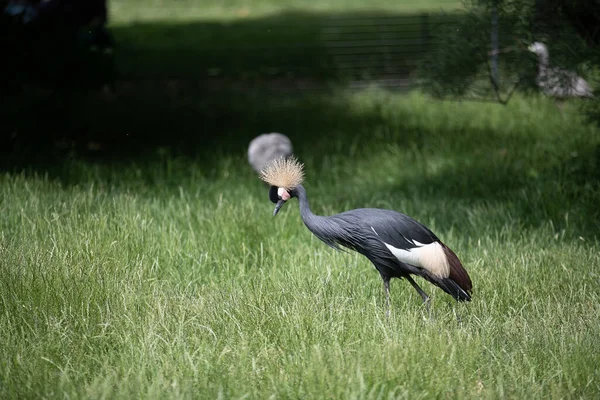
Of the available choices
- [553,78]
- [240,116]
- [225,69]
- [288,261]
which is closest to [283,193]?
[288,261]

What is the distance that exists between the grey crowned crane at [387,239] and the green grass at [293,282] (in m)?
0.23

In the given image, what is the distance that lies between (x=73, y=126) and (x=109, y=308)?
6096mm

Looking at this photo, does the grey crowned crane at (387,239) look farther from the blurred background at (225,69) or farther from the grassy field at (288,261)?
the blurred background at (225,69)

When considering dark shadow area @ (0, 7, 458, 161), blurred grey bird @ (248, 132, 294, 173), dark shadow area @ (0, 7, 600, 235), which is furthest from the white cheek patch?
dark shadow area @ (0, 7, 458, 161)

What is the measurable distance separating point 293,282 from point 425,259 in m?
0.90

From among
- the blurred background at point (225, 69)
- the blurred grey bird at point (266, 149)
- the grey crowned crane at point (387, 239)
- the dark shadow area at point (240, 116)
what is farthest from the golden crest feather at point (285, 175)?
the blurred grey bird at point (266, 149)

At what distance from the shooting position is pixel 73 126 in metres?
10.2

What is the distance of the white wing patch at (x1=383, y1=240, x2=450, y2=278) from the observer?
180 inches

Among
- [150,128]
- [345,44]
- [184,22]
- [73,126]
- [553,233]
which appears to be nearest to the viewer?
[553,233]

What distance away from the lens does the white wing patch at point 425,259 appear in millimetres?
4574

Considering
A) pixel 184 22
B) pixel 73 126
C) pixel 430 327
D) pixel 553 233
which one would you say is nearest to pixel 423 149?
pixel 553 233

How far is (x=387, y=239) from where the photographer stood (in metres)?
4.57

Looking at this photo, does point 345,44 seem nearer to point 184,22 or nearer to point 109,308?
point 184,22

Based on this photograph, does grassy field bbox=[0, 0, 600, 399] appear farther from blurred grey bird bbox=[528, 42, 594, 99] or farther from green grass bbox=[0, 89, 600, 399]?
blurred grey bird bbox=[528, 42, 594, 99]
